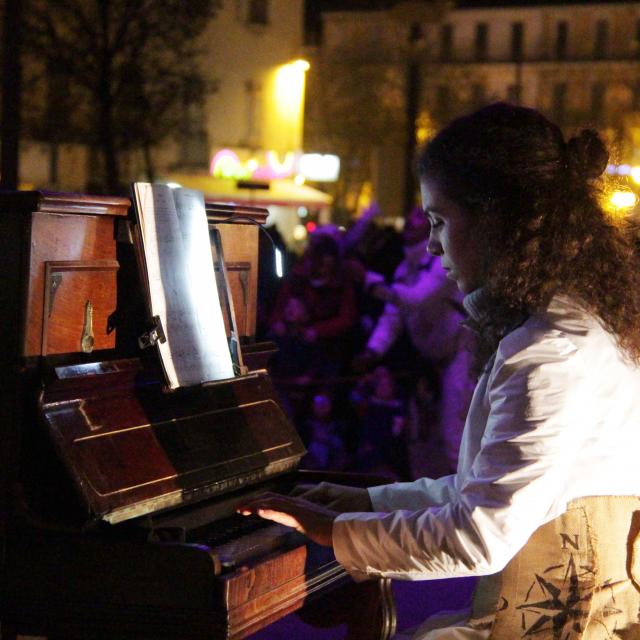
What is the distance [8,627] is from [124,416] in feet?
2.15

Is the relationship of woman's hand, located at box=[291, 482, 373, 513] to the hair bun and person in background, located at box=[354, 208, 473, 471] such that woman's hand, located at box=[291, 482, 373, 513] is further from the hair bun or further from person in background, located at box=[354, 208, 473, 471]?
person in background, located at box=[354, 208, 473, 471]

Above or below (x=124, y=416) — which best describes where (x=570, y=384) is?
above

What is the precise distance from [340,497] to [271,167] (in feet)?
84.7

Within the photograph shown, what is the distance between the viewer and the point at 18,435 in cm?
294

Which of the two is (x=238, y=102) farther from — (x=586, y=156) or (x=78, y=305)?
(x=586, y=156)

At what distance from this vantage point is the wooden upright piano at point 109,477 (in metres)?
2.77

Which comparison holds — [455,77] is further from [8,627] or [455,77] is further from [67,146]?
[8,627]

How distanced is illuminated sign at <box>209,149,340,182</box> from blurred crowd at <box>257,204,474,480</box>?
17056 millimetres

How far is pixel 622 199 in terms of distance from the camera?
9.00ft

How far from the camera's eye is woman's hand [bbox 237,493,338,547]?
2.70m

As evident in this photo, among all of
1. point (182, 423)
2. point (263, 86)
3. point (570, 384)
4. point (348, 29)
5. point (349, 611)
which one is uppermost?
point (348, 29)

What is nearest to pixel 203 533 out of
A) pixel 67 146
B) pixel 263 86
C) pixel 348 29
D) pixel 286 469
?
pixel 286 469

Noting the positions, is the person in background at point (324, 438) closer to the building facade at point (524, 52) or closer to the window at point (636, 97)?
the window at point (636, 97)

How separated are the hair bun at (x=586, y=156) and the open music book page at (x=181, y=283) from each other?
1306 mm
